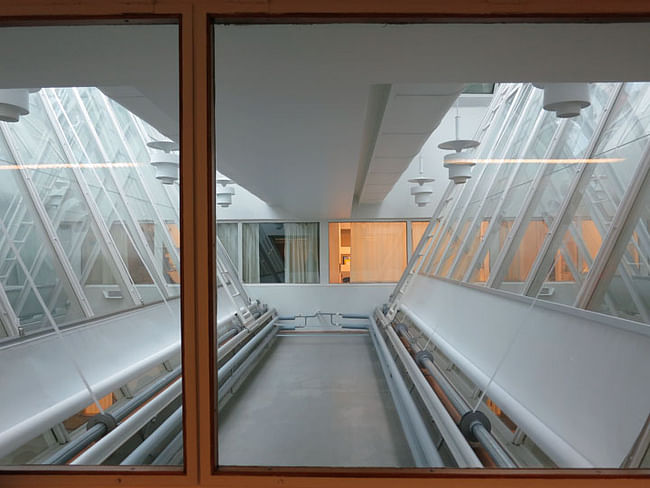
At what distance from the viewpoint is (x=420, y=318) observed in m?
7.23

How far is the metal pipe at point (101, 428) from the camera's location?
242 cm

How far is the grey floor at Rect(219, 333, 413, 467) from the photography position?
3.82 metres

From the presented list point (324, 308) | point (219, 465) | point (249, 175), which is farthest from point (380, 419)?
point (324, 308)

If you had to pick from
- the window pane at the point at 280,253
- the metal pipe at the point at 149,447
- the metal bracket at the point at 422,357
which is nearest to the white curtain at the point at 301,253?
the window pane at the point at 280,253

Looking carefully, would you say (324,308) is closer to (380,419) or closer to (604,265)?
(380,419)

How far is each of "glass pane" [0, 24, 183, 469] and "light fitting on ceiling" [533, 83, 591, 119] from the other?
2379 millimetres

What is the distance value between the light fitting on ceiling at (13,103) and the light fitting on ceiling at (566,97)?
127 inches

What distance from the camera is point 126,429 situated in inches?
117

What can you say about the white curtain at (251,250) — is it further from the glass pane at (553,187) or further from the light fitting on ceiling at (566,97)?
the light fitting on ceiling at (566,97)

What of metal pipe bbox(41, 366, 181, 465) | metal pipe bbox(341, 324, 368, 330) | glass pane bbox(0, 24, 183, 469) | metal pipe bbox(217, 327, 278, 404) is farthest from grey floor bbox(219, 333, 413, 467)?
→ metal pipe bbox(341, 324, 368, 330)

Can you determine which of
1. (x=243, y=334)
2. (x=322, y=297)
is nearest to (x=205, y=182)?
(x=243, y=334)

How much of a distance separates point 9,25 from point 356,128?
2936mm

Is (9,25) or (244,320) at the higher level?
(9,25)

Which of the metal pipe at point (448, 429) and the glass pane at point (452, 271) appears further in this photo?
the metal pipe at point (448, 429)
